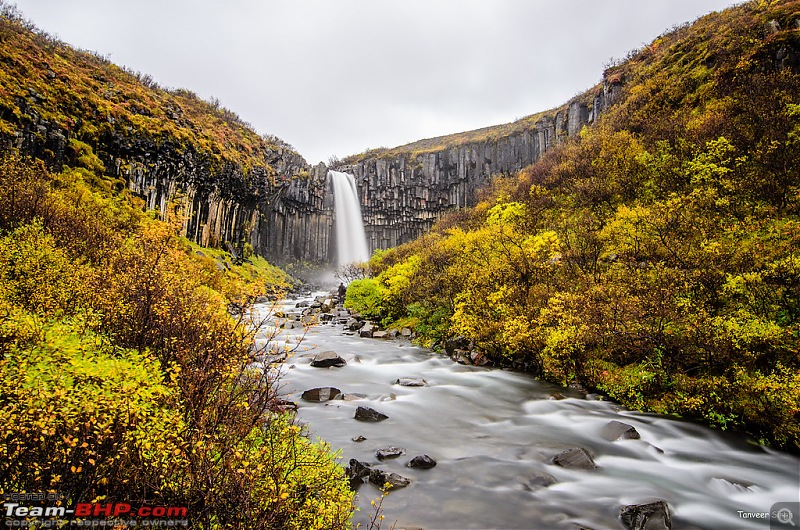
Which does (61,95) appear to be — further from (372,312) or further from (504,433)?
(504,433)

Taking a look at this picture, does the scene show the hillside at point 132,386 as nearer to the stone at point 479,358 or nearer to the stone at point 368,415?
the stone at point 368,415

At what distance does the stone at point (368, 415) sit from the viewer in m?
11.0

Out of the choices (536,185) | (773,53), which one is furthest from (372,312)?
(773,53)

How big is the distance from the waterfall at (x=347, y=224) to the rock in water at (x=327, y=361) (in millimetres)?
63381

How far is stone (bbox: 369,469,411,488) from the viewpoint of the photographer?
7.28 metres

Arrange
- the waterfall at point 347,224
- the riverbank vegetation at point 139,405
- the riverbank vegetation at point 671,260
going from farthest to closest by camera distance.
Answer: the waterfall at point 347,224 < the riverbank vegetation at point 671,260 < the riverbank vegetation at point 139,405

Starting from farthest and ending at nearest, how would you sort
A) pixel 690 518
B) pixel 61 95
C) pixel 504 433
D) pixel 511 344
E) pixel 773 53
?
pixel 61 95 → pixel 773 53 → pixel 511 344 → pixel 504 433 → pixel 690 518

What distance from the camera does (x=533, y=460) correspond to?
8.98m

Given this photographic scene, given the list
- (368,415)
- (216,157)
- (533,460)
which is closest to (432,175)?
(216,157)

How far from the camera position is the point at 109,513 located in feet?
13.1

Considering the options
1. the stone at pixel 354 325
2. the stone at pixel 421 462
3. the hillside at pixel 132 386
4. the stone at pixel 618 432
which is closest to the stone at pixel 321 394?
the hillside at pixel 132 386

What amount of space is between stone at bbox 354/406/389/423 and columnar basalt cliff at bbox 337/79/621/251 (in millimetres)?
56390

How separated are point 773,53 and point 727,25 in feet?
28.9

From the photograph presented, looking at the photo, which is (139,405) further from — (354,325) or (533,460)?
(354,325)
